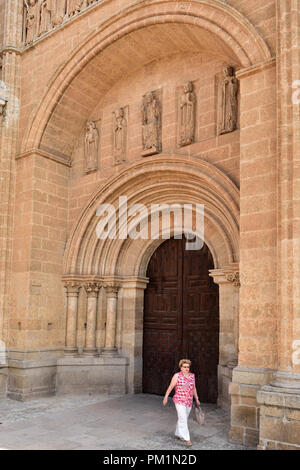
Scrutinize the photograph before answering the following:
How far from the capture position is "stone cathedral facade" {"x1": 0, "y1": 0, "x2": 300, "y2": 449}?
7.55 metres

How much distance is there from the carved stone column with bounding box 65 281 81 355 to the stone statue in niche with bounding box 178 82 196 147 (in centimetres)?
359

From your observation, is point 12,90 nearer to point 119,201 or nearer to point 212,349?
point 119,201

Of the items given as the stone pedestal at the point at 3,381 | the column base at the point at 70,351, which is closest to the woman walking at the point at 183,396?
the column base at the point at 70,351

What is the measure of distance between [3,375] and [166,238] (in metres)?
4.07

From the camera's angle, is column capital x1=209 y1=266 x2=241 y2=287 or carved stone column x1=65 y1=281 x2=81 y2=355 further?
carved stone column x1=65 y1=281 x2=81 y2=355

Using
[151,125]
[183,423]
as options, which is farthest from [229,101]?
[183,423]

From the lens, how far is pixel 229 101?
7656 mm

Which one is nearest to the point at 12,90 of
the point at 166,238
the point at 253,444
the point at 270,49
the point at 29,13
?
the point at 29,13

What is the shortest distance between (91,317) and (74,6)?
617cm

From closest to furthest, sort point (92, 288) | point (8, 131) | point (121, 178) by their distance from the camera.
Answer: point (121, 178), point (92, 288), point (8, 131)

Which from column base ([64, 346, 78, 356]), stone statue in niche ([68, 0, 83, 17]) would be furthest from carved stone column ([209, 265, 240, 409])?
stone statue in niche ([68, 0, 83, 17])

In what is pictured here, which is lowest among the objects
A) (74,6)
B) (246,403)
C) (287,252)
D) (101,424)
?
(101,424)

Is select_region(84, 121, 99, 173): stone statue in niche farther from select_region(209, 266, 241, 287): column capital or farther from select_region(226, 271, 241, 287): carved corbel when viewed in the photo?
select_region(226, 271, 241, 287): carved corbel

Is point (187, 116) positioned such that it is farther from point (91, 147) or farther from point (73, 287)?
point (73, 287)
